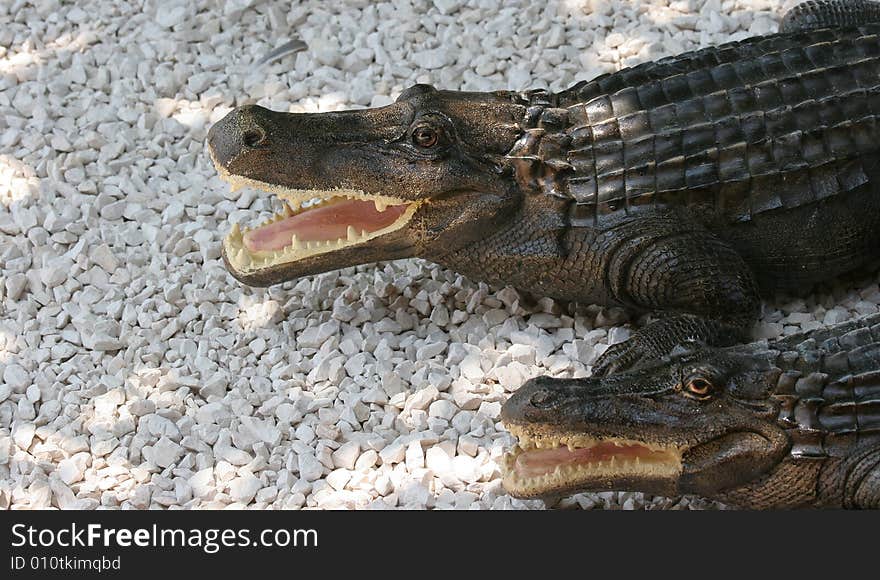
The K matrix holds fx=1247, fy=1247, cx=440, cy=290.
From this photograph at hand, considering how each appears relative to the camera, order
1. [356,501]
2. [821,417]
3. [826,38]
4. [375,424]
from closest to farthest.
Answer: [821,417], [356,501], [375,424], [826,38]

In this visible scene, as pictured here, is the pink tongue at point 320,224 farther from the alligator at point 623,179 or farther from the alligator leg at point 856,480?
the alligator leg at point 856,480

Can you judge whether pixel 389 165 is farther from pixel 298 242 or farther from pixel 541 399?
pixel 541 399

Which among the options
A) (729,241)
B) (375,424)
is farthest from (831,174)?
(375,424)

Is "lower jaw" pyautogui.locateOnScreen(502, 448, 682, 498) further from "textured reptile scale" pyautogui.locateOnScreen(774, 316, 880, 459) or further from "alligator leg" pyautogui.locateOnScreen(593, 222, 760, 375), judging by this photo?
"alligator leg" pyautogui.locateOnScreen(593, 222, 760, 375)

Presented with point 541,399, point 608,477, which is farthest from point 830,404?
point 541,399

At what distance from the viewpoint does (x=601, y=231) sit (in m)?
4.18

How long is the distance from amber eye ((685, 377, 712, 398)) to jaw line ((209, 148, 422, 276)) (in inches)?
47.2

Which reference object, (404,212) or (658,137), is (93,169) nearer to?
(404,212)

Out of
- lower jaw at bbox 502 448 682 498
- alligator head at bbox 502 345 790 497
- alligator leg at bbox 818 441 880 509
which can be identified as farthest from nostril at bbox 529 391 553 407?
alligator leg at bbox 818 441 880 509

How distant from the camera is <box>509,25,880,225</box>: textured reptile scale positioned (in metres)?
4.14

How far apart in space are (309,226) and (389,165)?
0.44 meters

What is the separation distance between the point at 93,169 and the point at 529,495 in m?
2.58

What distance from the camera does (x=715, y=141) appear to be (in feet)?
13.6

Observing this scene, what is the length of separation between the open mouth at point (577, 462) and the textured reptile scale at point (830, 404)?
1.10ft
